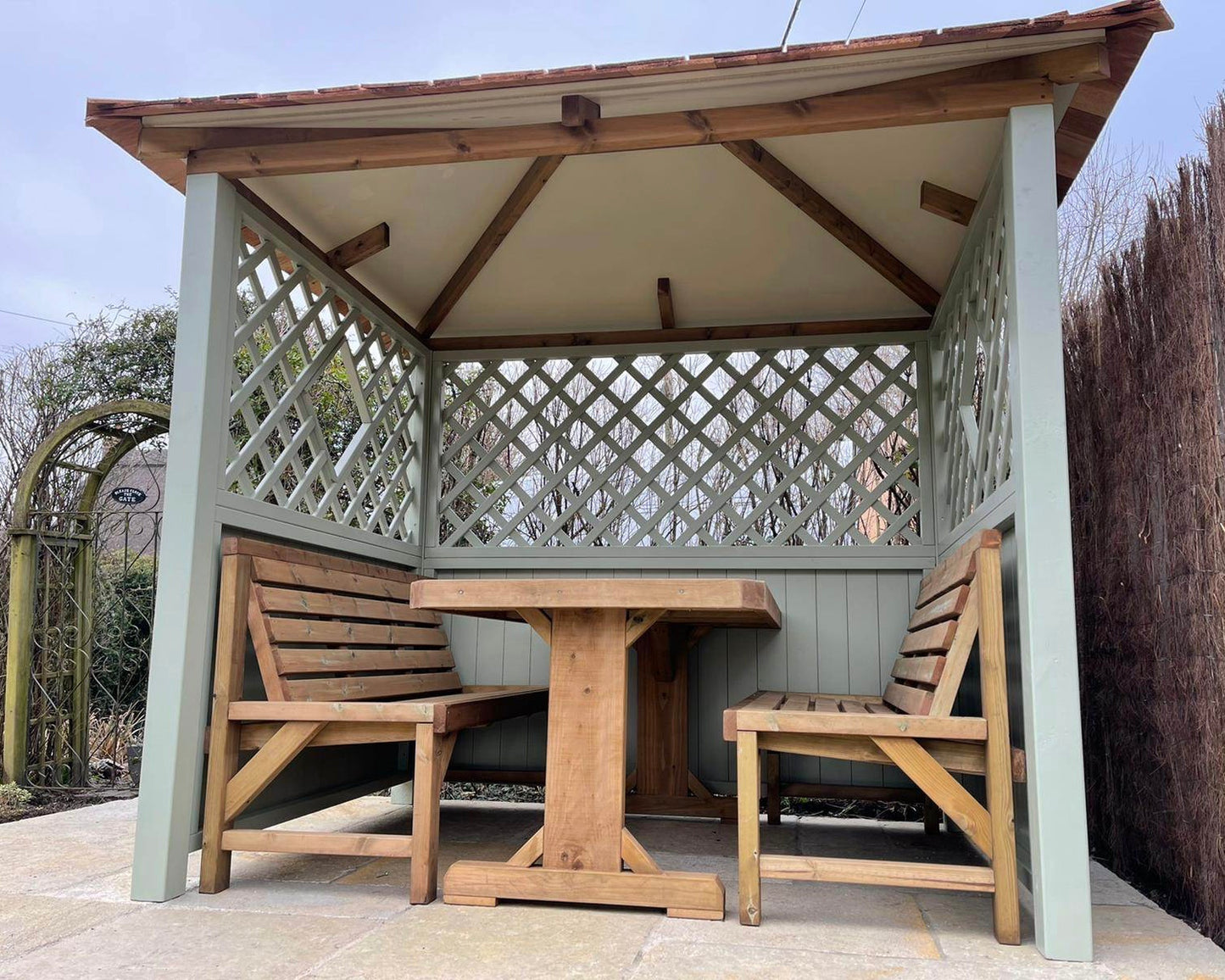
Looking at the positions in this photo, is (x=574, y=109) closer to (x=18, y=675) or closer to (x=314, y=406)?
(x=314, y=406)

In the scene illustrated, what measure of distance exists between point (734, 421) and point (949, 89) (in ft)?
6.01

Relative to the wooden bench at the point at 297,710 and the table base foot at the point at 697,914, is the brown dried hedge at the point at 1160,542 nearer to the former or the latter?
the table base foot at the point at 697,914

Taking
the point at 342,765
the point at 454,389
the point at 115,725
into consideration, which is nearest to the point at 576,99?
the point at 342,765

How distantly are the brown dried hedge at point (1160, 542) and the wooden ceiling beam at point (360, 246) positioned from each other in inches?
89.0

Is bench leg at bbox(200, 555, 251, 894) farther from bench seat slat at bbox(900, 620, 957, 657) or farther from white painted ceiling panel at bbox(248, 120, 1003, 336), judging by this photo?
bench seat slat at bbox(900, 620, 957, 657)

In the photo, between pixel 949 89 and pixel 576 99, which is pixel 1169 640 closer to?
pixel 949 89

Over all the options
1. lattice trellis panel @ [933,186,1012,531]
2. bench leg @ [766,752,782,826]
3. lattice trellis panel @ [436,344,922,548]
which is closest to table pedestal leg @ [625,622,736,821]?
bench leg @ [766,752,782,826]

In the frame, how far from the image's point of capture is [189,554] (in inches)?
93.8

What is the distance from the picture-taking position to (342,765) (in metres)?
3.15

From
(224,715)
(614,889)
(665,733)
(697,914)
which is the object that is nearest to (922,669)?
(697,914)

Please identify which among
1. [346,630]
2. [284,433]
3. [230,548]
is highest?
[284,433]

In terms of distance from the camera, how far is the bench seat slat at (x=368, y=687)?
249cm

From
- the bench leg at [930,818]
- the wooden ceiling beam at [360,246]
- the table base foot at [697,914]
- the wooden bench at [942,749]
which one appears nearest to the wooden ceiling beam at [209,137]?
the wooden ceiling beam at [360,246]

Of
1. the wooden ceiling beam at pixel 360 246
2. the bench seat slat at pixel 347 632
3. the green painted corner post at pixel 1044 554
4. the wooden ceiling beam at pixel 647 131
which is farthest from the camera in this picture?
the wooden ceiling beam at pixel 360 246
